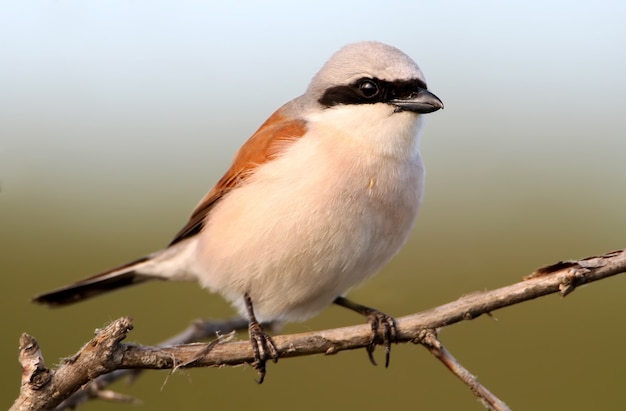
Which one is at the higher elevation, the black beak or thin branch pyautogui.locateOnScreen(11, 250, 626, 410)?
the black beak

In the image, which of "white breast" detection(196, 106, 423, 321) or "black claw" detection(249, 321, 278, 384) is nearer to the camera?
"black claw" detection(249, 321, 278, 384)

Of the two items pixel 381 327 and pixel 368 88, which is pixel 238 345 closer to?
pixel 381 327

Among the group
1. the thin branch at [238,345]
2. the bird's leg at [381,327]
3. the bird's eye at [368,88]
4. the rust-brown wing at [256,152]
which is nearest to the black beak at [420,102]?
the bird's eye at [368,88]

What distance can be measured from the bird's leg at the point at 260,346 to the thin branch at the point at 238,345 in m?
0.27

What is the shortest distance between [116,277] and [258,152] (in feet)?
3.76

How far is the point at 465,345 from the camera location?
14.6 ft

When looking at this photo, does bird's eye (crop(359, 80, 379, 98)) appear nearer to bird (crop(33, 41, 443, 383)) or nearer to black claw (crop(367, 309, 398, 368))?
bird (crop(33, 41, 443, 383))

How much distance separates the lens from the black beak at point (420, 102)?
3.23 meters

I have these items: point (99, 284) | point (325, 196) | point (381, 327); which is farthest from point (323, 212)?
point (99, 284)

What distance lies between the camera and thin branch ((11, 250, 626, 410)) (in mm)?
2223

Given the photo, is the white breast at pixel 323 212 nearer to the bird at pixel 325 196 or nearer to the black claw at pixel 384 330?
the bird at pixel 325 196

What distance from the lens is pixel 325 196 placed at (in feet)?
10.4

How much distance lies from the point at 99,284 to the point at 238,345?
171 centimetres

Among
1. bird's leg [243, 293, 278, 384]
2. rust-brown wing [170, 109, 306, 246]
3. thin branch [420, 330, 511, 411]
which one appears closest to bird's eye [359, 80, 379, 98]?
rust-brown wing [170, 109, 306, 246]
